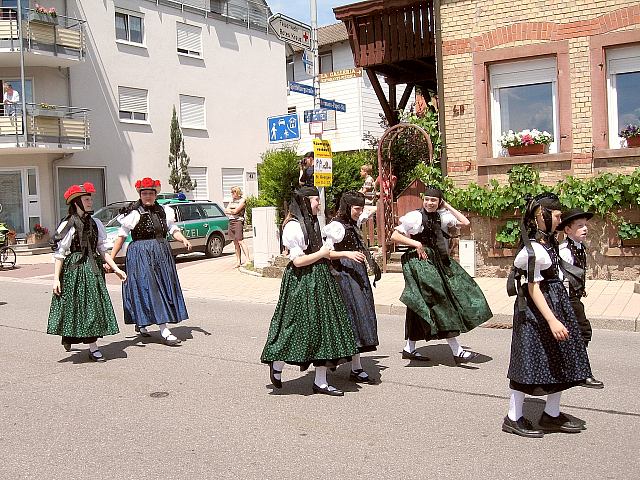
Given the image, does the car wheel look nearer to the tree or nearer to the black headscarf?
the tree

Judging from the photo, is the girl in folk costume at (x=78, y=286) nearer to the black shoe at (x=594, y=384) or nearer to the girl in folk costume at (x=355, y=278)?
the girl in folk costume at (x=355, y=278)

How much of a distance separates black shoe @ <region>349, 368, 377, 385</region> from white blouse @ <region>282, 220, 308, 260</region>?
1.31 meters

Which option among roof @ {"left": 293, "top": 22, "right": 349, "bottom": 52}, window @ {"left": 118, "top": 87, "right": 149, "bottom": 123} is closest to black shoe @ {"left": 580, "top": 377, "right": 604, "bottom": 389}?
window @ {"left": 118, "top": 87, "right": 149, "bottom": 123}

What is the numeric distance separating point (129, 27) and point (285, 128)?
1773 centimetres

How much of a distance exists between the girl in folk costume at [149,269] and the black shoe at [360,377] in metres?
2.75

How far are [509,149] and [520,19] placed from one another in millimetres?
2152

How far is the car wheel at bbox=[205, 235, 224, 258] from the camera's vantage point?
20266 millimetres

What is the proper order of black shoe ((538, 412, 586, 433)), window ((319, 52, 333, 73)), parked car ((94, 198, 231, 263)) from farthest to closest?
1. window ((319, 52, 333, 73))
2. parked car ((94, 198, 231, 263))
3. black shoe ((538, 412, 586, 433))

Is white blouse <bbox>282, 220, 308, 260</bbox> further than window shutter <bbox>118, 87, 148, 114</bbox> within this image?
No

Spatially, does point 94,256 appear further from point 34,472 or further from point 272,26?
point 272,26

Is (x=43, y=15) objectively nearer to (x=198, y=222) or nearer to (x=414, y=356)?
(x=198, y=222)

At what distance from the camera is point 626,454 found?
451 cm

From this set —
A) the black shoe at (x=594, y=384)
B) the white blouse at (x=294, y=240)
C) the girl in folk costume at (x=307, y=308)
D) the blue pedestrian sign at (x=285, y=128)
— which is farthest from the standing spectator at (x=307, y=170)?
the black shoe at (x=594, y=384)

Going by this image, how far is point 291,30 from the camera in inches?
522
